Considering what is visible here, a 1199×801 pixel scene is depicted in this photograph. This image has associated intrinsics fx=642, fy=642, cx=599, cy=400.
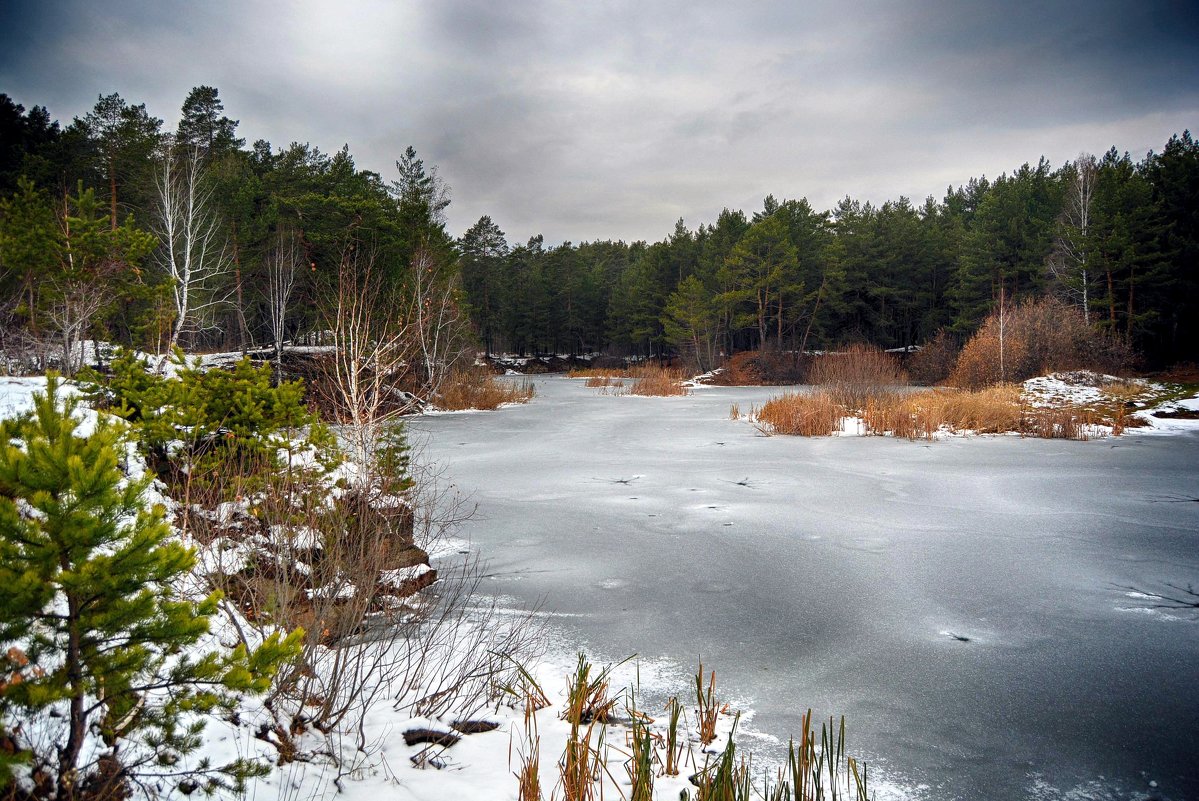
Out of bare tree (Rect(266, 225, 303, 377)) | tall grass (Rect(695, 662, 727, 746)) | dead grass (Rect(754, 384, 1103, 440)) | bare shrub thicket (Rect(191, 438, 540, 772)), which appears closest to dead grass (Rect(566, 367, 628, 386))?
bare tree (Rect(266, 225, 303, 377))

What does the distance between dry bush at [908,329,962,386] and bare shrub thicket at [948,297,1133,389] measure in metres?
7.37

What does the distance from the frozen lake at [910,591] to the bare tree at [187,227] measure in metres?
13.9

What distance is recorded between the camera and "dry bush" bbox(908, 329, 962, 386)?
33.2 metres

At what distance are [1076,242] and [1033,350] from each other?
345 inches

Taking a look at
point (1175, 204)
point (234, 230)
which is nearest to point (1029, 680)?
point (234, 230)

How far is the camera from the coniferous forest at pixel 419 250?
37.5 feet

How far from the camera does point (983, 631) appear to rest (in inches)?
186

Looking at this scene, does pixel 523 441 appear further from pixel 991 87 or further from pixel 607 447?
pixel 991 87

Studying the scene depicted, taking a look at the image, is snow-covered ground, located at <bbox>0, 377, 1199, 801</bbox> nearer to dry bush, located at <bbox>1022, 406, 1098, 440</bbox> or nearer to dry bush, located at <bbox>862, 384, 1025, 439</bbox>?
dry bush, located at <bbox>1022, 406, 1098, 440</bbox>

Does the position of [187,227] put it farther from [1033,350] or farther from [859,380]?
[1033,350]

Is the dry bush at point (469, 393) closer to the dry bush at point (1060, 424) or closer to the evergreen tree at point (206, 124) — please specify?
the dry bush at point (1060, 424)

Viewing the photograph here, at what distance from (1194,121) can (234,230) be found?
4837 centimetres

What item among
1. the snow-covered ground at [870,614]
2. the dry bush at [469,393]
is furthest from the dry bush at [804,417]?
the dry bush at [469,393]

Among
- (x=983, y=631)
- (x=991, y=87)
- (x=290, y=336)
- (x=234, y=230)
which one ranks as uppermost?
(x=991, y=87)
